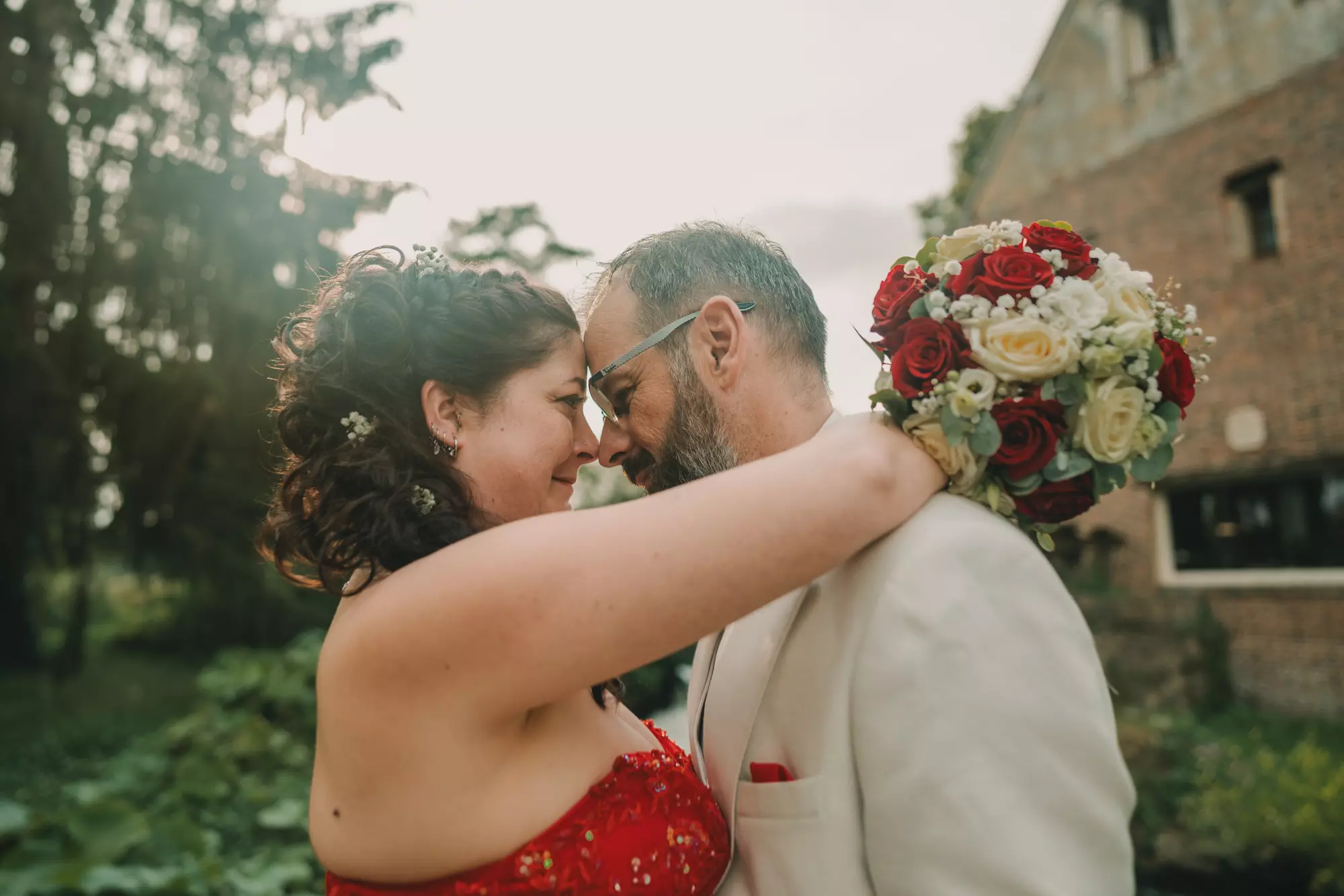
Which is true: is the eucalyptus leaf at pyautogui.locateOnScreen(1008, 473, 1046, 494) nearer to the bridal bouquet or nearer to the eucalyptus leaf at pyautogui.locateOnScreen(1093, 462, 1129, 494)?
the bridal bouquet

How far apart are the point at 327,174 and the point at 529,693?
10846 millimetres

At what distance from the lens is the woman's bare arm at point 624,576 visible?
1.48 m

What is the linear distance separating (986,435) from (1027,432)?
8 centimetres

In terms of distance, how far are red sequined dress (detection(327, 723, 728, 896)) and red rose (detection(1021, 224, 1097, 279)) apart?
133 cm

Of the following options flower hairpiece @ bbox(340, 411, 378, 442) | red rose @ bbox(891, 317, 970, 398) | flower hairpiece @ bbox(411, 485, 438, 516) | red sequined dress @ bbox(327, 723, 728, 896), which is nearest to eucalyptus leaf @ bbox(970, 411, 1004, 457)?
red rose @ bbox(891, 317, 970, 398)

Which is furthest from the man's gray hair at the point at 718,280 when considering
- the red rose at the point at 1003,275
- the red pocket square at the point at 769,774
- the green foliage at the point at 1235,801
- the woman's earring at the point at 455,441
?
the green foliage at the point at 1235,801

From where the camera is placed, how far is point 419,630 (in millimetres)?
1553

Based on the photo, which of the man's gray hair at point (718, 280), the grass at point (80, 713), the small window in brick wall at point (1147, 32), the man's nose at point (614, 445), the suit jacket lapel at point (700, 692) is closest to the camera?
the suit jacket lapel at point (700, 692)

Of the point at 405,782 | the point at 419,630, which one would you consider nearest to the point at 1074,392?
the point at 419,630

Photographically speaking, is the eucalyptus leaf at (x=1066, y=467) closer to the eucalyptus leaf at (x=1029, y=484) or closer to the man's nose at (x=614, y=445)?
the eucalyptus leaf at (x=1029, y=484)

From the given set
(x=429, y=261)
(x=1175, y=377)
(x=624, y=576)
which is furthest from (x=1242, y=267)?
(x=624, y=576)

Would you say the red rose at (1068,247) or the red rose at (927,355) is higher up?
the red rose at (1068,247)

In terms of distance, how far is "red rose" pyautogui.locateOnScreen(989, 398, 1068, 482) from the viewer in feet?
5.30

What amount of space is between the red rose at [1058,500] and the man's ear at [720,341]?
0.77 m
